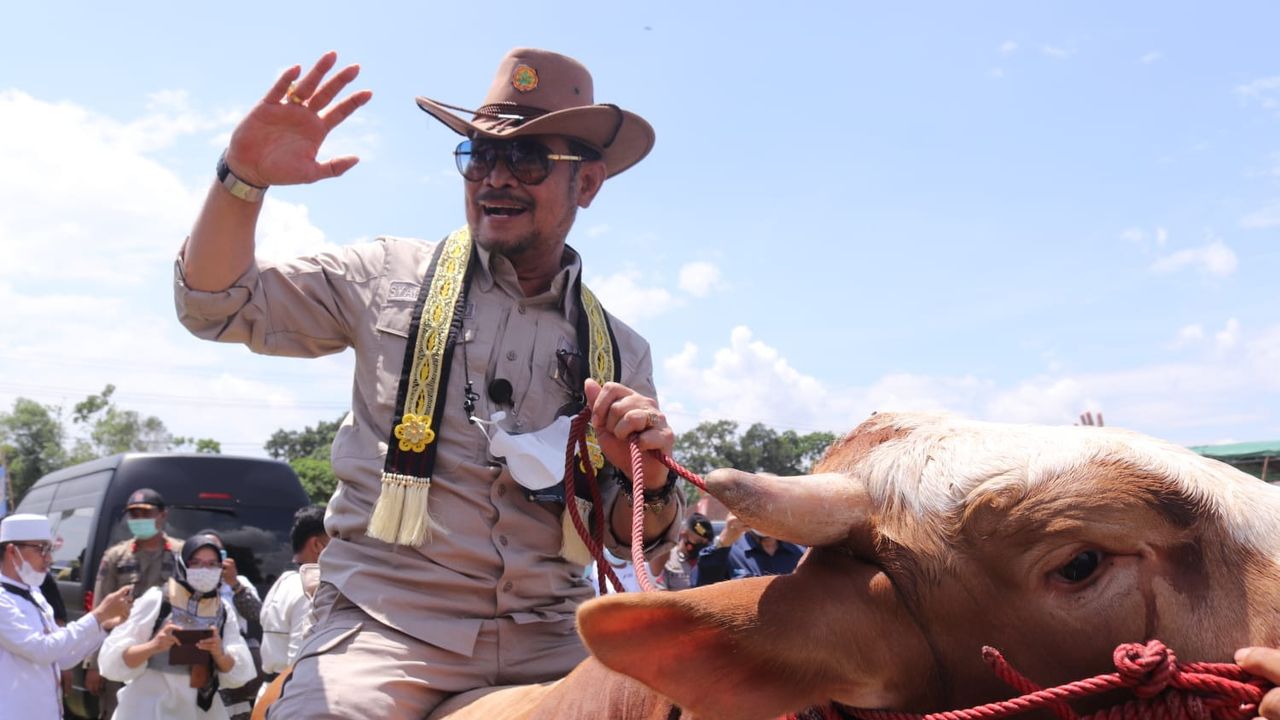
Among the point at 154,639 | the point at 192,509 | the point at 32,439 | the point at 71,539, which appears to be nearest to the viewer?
the point at 154,639

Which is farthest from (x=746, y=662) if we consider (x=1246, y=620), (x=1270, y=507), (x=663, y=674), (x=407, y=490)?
(x=407, y=490)

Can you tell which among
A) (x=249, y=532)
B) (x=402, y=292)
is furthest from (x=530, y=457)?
(x=249, y=532)

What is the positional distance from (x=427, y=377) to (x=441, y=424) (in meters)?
0.16

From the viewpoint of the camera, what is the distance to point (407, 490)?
3232 mm

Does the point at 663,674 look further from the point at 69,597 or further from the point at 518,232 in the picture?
the point at 69,597

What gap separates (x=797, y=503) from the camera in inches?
80.0

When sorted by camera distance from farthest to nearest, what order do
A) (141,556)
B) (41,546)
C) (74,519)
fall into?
1. (74,519)
2. (141,556)
3. (41,546)

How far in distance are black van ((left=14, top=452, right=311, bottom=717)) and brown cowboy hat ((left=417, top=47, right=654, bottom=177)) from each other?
340 inches

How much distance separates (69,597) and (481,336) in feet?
32.8

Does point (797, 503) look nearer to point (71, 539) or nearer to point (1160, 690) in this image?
point (1160, 690)

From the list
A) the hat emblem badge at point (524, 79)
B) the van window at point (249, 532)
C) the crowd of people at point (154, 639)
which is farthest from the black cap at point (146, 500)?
the hat emblem badge at point (524, 79)

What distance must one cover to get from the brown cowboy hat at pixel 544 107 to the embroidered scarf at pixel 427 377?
0.46 meters

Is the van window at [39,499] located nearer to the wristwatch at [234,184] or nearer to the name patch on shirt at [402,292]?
the name patch on shirt at [402,292]

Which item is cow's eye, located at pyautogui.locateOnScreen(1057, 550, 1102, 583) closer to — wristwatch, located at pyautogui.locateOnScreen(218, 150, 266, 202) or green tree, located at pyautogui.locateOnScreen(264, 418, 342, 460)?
wristwatch, located at pyautogui.locateOnScreen(218, 150, 266, 202)
